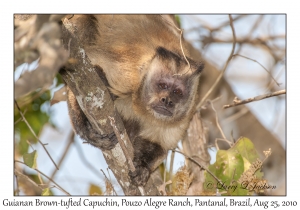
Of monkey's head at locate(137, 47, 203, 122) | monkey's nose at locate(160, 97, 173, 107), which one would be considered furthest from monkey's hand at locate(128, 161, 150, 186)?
monkey's nose at locate(160, 97, 173, 107)

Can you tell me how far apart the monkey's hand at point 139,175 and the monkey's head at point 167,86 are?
56 cm

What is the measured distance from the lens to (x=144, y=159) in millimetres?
4621

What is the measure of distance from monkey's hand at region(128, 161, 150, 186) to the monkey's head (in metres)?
0.56

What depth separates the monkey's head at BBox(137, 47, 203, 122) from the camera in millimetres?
4362

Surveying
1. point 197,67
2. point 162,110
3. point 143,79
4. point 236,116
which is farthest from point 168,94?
point 236,116

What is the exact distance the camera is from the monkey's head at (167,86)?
172 inches

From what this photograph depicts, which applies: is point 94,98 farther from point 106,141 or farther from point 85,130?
point 85,130

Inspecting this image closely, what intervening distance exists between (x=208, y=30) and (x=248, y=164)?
10.2ft

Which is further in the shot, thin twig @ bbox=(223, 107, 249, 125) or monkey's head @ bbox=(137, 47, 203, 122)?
thin twig @ bbox=(223, 107, 249, 125)

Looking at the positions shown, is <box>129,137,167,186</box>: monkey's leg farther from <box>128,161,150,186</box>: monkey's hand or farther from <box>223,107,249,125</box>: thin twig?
<box>223,107,249,125</box>: thin twig

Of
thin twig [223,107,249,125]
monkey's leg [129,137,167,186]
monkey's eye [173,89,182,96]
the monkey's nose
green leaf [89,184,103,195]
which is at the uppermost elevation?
thin twig [223,107,249,125]

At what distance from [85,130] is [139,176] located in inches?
28.8

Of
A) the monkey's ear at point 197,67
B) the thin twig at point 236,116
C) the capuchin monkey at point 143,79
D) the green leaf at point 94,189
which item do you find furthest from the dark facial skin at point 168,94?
the thin twig at point 236,116

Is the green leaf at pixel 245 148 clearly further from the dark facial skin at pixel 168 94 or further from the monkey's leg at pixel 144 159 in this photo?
the monkey's leg at pixel 144 159
